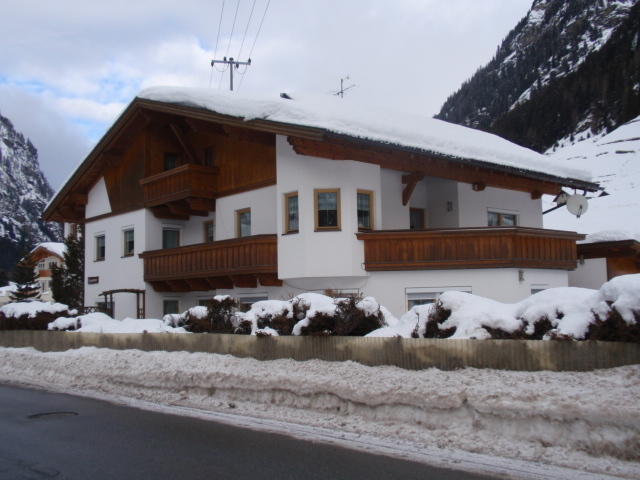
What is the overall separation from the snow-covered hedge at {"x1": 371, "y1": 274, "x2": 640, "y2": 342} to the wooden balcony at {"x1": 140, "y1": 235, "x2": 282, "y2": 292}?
9700 millimetres

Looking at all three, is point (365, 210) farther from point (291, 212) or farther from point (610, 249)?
point (610, 249)

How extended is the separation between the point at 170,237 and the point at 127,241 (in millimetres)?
2206

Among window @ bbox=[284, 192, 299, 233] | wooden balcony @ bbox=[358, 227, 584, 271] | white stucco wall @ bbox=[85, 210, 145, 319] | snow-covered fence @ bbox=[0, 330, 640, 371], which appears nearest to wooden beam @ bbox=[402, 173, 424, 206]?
wooden balcony @ bbox=[358, 227, 584, 271]

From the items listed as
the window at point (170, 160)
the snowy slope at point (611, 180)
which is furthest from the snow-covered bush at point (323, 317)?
the window at point (170, 160)

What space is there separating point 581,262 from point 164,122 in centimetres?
1643

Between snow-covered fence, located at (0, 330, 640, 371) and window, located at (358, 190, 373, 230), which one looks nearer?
snow-covered fence, located at (0, 330, 640, 371)

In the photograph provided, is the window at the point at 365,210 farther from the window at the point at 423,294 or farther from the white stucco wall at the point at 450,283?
the window at the point at 423,294

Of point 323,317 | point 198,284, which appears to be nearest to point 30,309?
point 198,284

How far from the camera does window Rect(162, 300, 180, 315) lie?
2795cm

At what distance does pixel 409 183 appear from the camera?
22031mm

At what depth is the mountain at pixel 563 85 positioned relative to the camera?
4510 inches

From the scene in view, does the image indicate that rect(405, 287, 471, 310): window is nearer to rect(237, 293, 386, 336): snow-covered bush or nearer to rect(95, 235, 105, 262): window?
rect(237, 293, 386, 336): snow-covered bush

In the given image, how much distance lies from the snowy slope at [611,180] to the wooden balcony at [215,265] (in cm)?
1240

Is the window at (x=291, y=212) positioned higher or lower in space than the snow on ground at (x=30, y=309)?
higher
